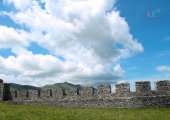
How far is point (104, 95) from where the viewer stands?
33062mm

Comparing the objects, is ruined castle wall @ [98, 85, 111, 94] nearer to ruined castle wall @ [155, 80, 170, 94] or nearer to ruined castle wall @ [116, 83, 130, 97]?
ruined castle wall @ [116, 83, 130, 97]

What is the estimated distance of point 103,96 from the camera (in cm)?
3312

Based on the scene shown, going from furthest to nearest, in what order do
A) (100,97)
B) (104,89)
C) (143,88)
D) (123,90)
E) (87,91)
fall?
(87,91), (100,97), (104,89), (123,90), (143,88)

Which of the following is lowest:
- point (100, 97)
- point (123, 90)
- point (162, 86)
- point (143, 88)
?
point (100, 97)

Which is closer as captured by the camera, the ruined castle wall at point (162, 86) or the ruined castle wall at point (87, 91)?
the ruined castle wall at point (162, 86)

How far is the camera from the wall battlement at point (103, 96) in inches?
1188

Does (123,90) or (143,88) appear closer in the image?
(143,88)

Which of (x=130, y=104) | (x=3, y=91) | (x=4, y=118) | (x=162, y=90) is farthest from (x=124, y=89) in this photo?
(x=3, y=91)

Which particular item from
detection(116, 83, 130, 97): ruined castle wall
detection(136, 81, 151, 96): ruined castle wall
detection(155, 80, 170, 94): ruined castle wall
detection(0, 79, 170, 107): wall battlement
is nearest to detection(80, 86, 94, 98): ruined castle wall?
detection(0, 79, 170, 107): wall battlement

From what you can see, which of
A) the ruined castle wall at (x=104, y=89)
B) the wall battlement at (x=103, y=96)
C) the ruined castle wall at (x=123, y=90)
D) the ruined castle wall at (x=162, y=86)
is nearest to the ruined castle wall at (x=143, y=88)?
the wall battlement at (x=103, y=96)

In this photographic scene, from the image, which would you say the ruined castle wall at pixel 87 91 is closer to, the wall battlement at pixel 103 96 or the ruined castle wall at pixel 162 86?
the wall battlement at pixel 103 96

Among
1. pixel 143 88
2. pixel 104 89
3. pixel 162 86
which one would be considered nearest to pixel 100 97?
pixel 104 89

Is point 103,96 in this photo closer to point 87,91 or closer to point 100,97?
point 100,97

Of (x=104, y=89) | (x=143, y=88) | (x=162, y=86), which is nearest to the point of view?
(x=162, y=86)
